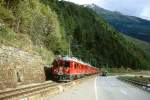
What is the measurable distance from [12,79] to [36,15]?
4105 centimetres

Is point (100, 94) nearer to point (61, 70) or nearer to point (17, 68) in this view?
point (17, 68)

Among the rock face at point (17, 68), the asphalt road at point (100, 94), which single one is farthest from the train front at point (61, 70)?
the asphalt road at point (100, 94)

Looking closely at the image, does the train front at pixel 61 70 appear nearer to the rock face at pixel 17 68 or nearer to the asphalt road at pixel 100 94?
the rock face at pixel 17 68

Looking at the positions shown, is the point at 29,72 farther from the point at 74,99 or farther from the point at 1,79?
the point at 74,99

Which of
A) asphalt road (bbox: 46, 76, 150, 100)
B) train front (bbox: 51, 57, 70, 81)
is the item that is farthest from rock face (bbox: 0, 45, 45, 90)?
asphalt road (bbox: 46, 76, 150, 100)

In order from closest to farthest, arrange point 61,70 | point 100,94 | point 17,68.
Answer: point 100,94 < point 17,68 < point 61,70

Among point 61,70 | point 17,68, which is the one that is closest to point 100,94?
point 17,68

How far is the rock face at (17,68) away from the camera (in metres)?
31.1

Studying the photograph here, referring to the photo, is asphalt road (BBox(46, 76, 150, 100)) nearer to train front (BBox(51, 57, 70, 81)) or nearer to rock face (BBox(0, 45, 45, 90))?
rock face (BBox(0, 45, 45, 90))

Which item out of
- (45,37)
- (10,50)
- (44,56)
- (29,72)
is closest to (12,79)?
(10,50)

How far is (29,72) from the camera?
40.0 m

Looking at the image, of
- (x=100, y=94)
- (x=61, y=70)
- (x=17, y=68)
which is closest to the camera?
(x=100, y=94)

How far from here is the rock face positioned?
31.1m

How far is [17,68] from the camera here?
3547 cm
